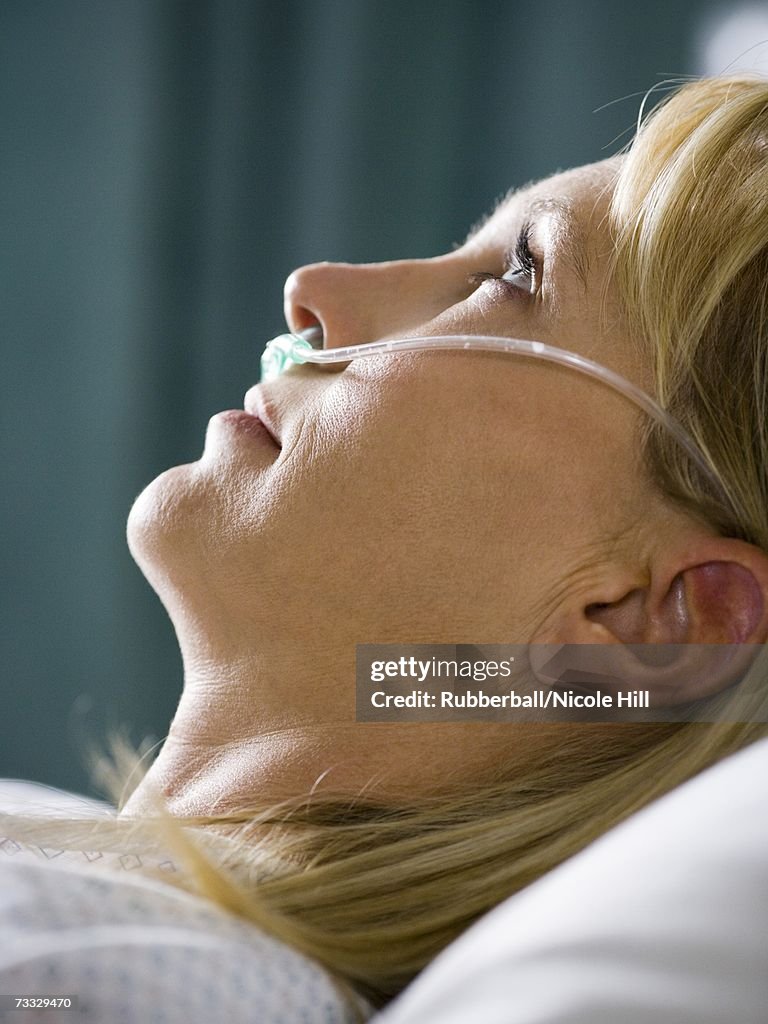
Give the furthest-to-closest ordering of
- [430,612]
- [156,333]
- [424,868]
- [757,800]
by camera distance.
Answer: [156,333] → [430,612] → [424,868] → [757,800]

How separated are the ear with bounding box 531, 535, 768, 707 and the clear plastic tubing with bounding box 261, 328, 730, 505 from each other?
7cm

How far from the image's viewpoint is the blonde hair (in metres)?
0.74

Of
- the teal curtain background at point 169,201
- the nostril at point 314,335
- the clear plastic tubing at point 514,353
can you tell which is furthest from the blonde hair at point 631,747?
the teal curtain background at point 169,201

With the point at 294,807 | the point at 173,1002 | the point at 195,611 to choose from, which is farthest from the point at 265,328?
the point at 173,1002

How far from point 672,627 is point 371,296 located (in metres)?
0.42

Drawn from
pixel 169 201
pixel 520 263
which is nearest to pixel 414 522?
pixel 520 263

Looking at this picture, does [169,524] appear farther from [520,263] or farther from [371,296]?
[520,263]

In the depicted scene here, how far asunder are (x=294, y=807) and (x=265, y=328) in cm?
145

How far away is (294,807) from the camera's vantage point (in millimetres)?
852

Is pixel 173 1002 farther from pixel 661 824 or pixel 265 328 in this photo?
pixel 265 328

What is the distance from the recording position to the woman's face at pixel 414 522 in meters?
0.86

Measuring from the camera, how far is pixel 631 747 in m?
0.87

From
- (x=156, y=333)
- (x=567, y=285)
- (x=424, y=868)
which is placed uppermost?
(x=567, y=285)

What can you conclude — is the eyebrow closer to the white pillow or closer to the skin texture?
the skin texture
